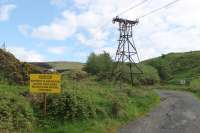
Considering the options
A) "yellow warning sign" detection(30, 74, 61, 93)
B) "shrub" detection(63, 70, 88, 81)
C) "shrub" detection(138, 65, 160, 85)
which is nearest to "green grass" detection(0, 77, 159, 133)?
"yellow warning sign" detection(30, 74, 61, 93)

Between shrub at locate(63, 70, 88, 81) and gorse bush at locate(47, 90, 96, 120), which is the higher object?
shrub at locate(63, 70, 88, 81)

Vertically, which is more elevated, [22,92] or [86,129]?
[22,92]

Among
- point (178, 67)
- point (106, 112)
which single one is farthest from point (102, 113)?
point (178, 67)

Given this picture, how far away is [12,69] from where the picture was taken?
2578cm

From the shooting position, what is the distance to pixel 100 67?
6228 cm

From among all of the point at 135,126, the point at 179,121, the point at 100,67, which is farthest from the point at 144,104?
the point at 100,67

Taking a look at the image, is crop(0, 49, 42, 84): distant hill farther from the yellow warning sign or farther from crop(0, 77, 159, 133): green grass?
the yellow warning sign

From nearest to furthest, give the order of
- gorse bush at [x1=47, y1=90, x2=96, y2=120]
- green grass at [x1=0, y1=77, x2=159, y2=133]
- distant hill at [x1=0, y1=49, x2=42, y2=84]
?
green grass at [x1=0, y1=77, x2=159, y2=133]
gorse bush at [x1=47, y1=90, x2=96, y2=120]
distant hill at [x1=0, y1=49, x2=42, y2=84]

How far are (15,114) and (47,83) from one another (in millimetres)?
2416

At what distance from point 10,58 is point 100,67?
36.0 meters

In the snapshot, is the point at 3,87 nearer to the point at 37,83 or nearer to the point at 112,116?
the point at 37,83

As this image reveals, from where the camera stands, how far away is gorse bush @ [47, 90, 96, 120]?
20.1 metres

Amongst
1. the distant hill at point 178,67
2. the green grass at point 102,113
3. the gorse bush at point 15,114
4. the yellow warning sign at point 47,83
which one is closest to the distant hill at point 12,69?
the green grass at point 102,113

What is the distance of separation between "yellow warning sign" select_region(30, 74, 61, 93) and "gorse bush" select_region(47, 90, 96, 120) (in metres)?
0.91
